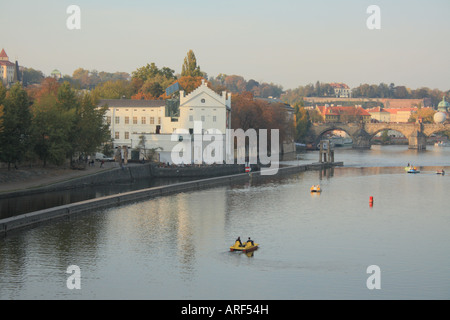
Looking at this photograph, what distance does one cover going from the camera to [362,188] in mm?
82938

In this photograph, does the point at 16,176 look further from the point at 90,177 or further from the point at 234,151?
the point at 234,151

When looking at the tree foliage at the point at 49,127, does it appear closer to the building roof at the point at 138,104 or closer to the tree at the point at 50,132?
the tree at the point at 50,132

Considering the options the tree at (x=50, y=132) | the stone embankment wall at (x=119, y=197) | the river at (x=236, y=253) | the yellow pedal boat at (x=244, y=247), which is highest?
the tree at (x=50, y=132)

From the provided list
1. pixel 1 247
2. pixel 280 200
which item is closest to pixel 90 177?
pixel 280 200

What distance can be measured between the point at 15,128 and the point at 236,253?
35.8 meters

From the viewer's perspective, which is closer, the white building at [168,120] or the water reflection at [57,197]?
the water reflection at [57,197]

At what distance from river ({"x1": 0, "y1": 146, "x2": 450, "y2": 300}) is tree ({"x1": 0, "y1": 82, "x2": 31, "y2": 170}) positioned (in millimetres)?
14469

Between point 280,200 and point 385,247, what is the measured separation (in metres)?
24.3

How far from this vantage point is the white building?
96.4 meters

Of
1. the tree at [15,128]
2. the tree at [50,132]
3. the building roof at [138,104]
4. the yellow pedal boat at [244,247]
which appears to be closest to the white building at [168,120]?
the building roof at [138,104]

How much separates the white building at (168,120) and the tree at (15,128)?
92.4ft

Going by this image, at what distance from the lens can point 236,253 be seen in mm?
42906

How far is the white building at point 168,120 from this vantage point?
9644cm
